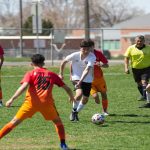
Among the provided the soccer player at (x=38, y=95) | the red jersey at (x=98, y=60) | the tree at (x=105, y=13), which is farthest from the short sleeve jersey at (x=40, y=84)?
the tree at (x=105, y=13)

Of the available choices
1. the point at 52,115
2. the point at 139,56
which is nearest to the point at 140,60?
the point at 139,56

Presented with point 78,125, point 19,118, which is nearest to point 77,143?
point 19,118

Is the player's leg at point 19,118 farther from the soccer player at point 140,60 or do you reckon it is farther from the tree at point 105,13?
the tree at point 105,13

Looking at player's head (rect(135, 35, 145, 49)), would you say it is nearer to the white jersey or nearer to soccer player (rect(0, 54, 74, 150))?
the white jersey

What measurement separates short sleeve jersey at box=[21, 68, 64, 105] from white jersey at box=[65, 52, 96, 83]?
2.83m

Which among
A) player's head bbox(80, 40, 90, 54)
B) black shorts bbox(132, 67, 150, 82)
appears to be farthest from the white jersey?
black shorts bbox(132, 67, 150, 82)

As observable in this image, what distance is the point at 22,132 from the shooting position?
10734 mm

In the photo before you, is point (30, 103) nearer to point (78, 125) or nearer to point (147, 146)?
point (147, 146)

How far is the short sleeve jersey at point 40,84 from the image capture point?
8.74m

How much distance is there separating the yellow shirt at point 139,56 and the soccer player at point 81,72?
10.8 feet

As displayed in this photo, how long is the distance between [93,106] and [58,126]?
6.02 meters

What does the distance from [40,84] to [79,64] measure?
10.3 feet

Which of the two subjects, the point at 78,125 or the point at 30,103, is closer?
the point at 30,103

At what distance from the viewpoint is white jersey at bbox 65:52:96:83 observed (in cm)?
1170
